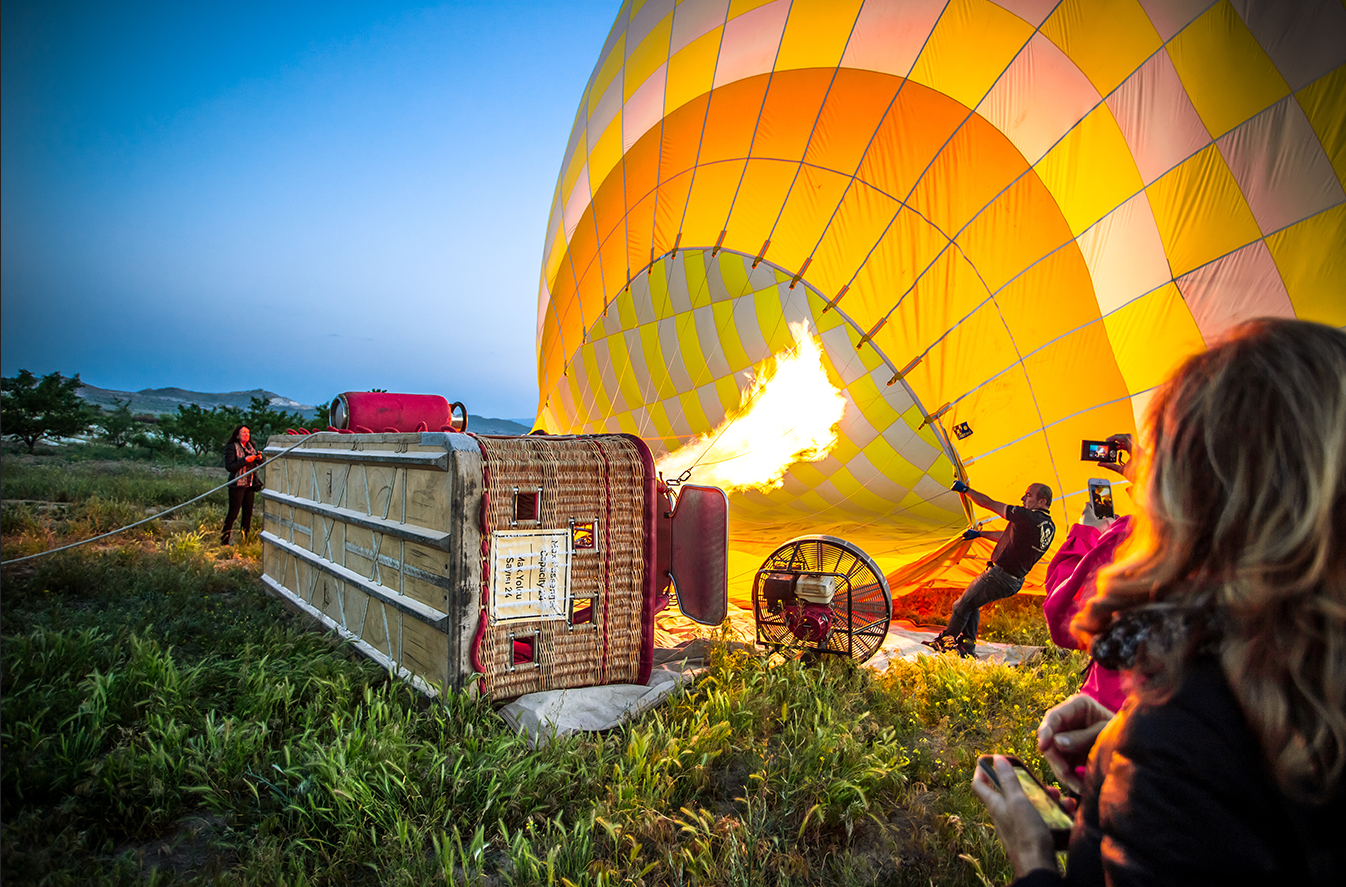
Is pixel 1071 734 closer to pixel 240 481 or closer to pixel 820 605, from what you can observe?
pixel 820 605

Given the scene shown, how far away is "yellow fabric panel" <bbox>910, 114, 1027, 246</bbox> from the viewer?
5270 millimetres

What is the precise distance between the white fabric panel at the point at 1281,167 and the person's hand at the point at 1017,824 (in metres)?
4.33

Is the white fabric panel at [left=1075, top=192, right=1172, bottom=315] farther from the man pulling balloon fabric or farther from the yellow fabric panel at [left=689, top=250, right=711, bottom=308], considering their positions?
the yellow fabric panel at [left=689, top=250, right=711, bottom=308]

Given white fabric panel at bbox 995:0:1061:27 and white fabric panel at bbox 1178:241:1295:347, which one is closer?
white fabric panel at bbox 1178:241:1295:347

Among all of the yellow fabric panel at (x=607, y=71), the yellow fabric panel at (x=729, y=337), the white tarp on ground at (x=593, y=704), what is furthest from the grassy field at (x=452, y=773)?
the yellow fabric panel at (x=607, y=71)

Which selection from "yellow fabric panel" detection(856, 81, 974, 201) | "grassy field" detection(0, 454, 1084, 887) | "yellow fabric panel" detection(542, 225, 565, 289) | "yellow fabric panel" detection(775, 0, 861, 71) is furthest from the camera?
"yellow fabric panel" detection(542, 225, 565, 289)

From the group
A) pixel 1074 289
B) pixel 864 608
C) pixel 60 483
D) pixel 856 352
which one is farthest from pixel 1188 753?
pixel 60 483

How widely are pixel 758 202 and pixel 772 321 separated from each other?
1.14m

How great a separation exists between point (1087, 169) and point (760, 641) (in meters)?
3.85

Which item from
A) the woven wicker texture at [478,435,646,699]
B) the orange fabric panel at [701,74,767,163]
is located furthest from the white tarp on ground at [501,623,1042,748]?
the orange fabric panel at [701,74,767,163]

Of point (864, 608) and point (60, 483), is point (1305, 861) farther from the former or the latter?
point (60, 483)

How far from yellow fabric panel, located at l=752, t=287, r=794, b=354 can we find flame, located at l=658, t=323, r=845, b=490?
0.11 meters

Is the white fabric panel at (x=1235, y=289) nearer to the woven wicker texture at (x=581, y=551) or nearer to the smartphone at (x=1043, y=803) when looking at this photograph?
the woven wicker texture at (x=581, y=551)

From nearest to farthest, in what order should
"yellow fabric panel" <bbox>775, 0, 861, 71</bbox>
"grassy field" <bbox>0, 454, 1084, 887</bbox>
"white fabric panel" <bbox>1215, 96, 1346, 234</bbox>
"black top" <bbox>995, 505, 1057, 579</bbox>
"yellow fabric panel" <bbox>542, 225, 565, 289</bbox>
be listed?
"grassy field" <bbox>0, 454, 1084, 887</bbox>
"white fabric panel" <bbox>1215, 96, 1346, 234</bbox>
"black top" <bbox>995, 505, 1057, 579</bbox>
"yellow fabric panel" <bbox>775, 0, 861, 71</bbox>
"yellow fabric panel" <bbox>542, 225, 565, 289</bbox>
